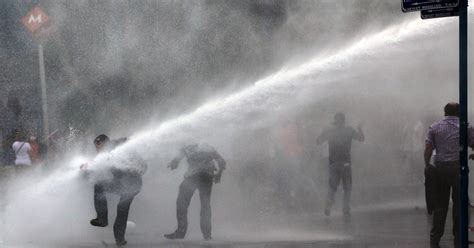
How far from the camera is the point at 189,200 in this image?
9852 millimetres

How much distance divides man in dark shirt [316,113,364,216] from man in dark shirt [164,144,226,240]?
8.87 feet

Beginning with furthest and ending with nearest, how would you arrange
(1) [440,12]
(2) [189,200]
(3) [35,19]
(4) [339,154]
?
(3) [35,19], (4) [339,154], (2) [189,200], (1) [440,12]

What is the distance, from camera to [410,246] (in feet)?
28.6

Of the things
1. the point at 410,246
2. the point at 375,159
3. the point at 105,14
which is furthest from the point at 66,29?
the point at 410,246

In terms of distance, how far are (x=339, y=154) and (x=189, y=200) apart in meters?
3.10

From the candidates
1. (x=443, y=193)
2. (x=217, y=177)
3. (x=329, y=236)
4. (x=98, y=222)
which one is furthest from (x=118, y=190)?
(x=443, y=193)

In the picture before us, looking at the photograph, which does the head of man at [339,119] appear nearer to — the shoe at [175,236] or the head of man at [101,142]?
the shoe at [175,236]

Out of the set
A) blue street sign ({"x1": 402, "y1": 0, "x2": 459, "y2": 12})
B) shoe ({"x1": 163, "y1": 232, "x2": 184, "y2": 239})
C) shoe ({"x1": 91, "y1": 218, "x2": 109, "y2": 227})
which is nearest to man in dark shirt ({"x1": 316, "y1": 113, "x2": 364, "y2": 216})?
shoe ({"x1": 163, "y1": 232, "x2": 184, "y2": 239})

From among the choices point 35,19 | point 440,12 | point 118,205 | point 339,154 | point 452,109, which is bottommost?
point 118,205

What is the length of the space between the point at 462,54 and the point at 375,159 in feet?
37.6

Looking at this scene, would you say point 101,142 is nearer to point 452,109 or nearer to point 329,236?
point 329,236

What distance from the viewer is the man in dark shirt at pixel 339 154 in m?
11.9

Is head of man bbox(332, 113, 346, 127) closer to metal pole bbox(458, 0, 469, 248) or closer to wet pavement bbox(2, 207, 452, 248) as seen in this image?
wet pavement bbox(2, 207, 452, 248)

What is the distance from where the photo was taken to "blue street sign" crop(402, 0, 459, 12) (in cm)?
597
